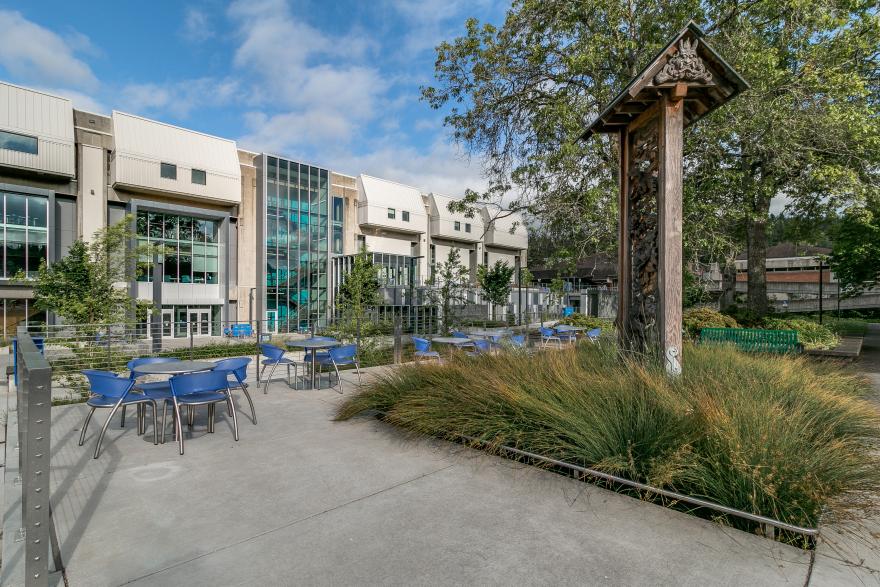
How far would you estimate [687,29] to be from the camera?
5.37 meters

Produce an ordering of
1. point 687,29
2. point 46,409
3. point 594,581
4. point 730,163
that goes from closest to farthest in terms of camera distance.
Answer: point 46,409
point 594,581
point 687,29
point 730,163

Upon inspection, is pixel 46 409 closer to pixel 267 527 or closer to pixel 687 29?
pixel 267 527

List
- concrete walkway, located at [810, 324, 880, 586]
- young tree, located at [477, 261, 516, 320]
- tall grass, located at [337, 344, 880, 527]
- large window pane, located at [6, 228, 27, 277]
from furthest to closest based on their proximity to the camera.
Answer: young tree, located at [477, 261, 516, 320] < large window pane, located at [6, 228, 27, 277] < tall grass, located at [337, 344, 880, 527] < concrete walkway, located at [810, 324, 880, 586]

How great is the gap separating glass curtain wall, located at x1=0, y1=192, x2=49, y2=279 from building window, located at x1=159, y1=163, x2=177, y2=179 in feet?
18.6

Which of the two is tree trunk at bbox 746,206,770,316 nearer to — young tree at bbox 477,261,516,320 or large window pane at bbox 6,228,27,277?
young tree at bbox 477,261,516,320

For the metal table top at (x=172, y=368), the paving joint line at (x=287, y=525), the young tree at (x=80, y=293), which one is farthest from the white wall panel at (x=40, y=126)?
the paving joint line at (x=287, y=525)

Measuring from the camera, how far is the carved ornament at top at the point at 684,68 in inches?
210

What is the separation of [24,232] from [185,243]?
25.1 feet

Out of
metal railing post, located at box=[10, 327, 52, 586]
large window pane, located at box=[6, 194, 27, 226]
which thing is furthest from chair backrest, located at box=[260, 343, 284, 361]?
large window pane, located at box=[6, 194, 27, 226]

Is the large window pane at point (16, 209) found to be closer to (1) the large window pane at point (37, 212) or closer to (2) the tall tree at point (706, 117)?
(1) the large window pane at point (37, 212)

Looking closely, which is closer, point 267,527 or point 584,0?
point 267,527

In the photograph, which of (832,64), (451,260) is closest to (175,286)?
(451,260)

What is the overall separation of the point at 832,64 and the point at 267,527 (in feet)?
48.7

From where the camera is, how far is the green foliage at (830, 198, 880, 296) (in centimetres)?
1736
